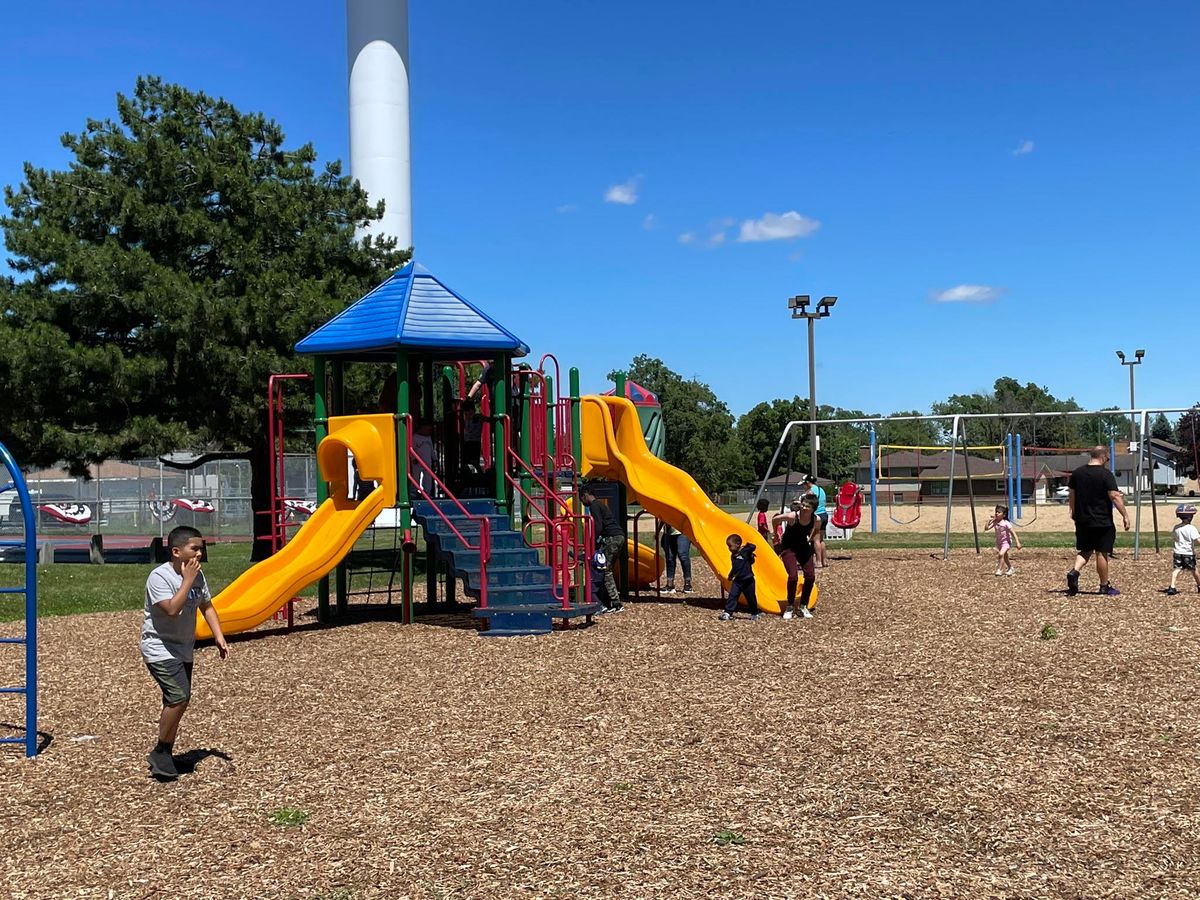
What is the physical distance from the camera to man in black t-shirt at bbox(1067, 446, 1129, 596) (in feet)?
49.1

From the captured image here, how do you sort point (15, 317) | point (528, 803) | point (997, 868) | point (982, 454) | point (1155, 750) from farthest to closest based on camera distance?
point (982, 454), point (15, 317), point (1155, 750), point (528, 803), point (997, 868)

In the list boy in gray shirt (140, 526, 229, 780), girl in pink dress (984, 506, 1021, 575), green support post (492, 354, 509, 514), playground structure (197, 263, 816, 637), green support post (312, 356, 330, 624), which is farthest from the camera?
girl in pink dress (984, 506, 1021, 575)

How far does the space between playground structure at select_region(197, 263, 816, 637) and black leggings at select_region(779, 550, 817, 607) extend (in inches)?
15.6

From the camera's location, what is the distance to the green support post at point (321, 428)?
45.5ft

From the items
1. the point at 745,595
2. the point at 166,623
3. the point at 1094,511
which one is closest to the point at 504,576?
the point at 745,595

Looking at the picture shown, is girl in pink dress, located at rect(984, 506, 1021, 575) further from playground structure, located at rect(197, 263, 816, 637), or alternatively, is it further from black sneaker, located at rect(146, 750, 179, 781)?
black sneaker, located at rect(146, 750, 179, 781)

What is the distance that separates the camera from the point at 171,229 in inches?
976

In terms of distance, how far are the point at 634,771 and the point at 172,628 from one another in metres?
2.78

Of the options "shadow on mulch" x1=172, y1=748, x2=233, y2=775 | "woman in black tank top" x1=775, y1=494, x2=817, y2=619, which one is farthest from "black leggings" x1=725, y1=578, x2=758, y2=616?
"shadow on mulch" x1=172, y1=748, x2=233, y2=775

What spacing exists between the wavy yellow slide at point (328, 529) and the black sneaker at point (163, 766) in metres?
5.50

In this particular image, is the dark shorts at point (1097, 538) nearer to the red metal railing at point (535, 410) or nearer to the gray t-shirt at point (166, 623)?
the red metal railing at point (535, 410)

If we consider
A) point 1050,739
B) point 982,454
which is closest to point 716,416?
point 982,454

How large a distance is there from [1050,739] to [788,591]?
633 cm

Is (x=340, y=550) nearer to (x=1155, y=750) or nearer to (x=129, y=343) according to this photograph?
(x=1155, y=750)
